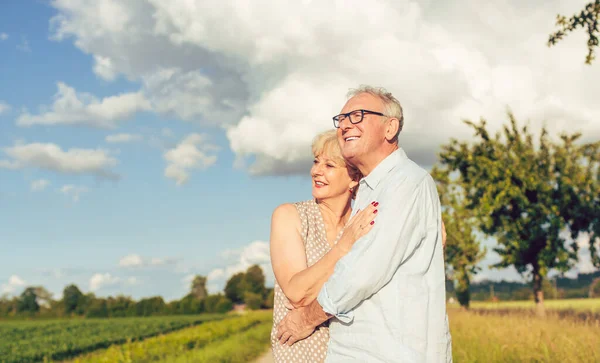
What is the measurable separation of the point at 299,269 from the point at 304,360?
0.46 metres

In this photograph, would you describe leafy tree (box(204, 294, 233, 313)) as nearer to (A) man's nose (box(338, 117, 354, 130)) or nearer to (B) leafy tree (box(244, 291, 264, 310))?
(B) leafy tree (box(244, 291, 264, 310))

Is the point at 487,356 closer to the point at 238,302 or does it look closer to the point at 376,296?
the point at 376,296

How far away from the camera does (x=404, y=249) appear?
6.61ft

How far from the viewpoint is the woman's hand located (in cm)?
220

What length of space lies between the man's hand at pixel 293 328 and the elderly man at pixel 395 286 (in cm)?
40

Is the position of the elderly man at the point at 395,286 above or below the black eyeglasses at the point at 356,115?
below

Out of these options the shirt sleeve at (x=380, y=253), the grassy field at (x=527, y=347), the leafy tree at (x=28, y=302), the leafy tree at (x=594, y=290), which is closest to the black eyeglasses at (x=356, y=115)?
the shirt sleeve at (x=380, y=253)

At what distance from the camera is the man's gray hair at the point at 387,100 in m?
2.50

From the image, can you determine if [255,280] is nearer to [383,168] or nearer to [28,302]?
[28,302]

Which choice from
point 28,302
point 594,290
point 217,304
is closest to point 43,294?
point 28,302

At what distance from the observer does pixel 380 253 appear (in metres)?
1.96

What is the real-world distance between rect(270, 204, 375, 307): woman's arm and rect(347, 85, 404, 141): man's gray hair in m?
0.52

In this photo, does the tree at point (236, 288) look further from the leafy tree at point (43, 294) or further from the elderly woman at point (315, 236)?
the elderly woman at point (315, 236)

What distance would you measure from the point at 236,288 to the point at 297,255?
302ft
